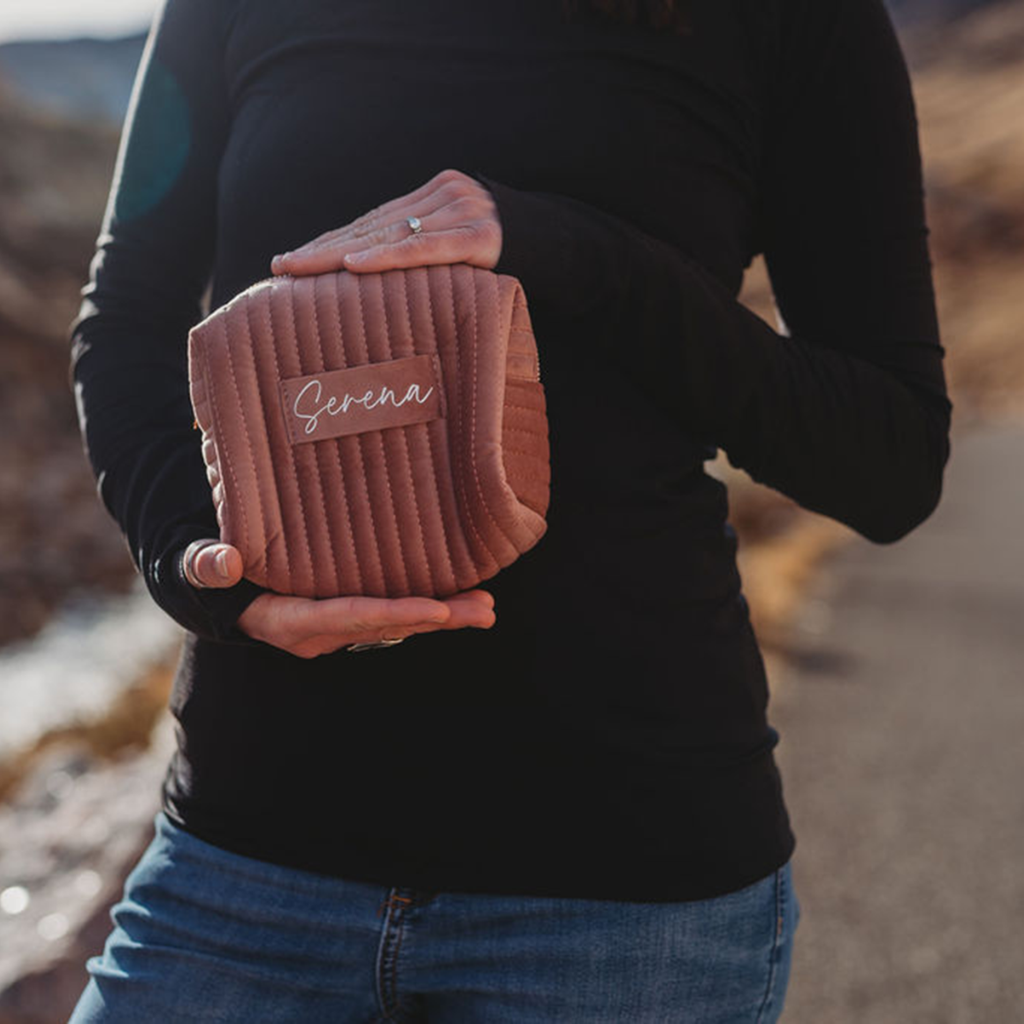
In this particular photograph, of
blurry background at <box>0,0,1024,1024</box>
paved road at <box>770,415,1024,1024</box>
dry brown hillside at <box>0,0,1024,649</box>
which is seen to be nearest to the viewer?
blurry background at <box>0,0,1024,1024</box>

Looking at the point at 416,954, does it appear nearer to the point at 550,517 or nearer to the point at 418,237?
the point at 550,517

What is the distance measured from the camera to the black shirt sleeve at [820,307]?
82cm

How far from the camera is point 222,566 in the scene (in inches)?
28.6

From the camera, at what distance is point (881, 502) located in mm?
975

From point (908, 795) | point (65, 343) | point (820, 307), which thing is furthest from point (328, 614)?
point (65, 343)

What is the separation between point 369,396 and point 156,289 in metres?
0.36

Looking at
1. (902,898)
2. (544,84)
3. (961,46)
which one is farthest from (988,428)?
(961,46)

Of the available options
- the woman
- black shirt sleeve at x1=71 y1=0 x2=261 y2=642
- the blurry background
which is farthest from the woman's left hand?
the blurry background

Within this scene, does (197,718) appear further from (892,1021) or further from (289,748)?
(892,1021)

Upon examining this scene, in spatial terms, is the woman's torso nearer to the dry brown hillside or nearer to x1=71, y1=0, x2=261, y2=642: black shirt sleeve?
x1=71, y1=0, x2=261, y2=642: black shirt sleeve

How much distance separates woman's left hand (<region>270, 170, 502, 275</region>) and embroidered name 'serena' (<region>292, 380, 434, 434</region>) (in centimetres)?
8

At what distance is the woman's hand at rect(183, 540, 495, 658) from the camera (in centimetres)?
73

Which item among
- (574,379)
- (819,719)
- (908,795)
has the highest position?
(574,379)

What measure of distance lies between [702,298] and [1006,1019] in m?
2.77
